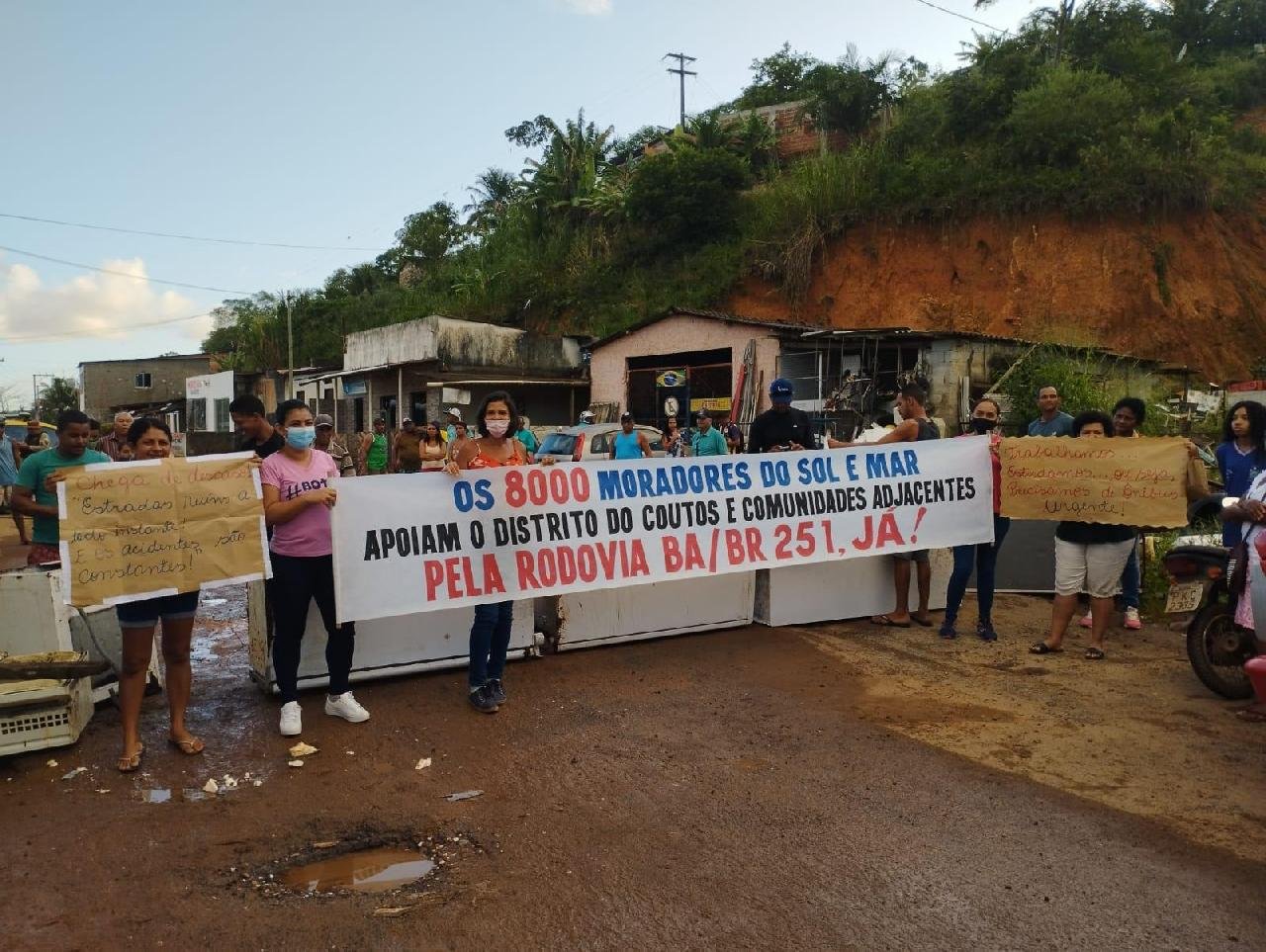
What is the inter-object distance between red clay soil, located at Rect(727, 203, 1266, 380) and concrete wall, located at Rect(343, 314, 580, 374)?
10029 mm

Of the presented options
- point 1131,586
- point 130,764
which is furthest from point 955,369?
point 130,764

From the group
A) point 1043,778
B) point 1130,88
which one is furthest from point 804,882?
point 1130,88

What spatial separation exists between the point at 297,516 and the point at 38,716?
157cm

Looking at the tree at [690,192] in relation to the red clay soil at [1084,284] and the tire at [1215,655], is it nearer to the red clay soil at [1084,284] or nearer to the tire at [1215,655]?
the red clay soil at [1084,284]

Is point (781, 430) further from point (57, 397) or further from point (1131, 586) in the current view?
point (57, 397)

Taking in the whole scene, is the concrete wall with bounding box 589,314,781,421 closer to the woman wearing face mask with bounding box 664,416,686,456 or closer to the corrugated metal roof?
the corrugated metal roof

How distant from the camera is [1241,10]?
1385 inches

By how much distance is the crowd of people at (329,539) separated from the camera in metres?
4.76

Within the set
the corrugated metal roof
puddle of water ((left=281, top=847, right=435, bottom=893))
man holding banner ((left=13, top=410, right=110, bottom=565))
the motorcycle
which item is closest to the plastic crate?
man holding banner ((left=13, top=410, right=110, bottom=565))

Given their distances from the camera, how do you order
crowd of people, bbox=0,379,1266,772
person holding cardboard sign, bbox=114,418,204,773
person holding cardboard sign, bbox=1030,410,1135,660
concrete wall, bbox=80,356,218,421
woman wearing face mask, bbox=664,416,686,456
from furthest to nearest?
concrete wall, bbox=80,356,218,421 → woman wearing face mask, bbox=664,416,686,456 → person holding cardboard sign, bbox=1030,410,1135,660 → crowd of people, bbox=0,379,1266,772 → person holding cardboard sign, bbox=114,418,204,773

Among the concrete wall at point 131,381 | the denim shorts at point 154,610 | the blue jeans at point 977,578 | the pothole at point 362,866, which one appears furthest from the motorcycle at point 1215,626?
the concrete wall at point 131,381

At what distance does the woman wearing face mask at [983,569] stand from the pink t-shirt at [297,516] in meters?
4.78

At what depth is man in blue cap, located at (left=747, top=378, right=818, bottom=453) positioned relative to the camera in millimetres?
7410

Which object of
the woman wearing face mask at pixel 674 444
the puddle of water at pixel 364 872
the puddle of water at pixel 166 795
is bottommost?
the puddle of water at pixel 364 872
